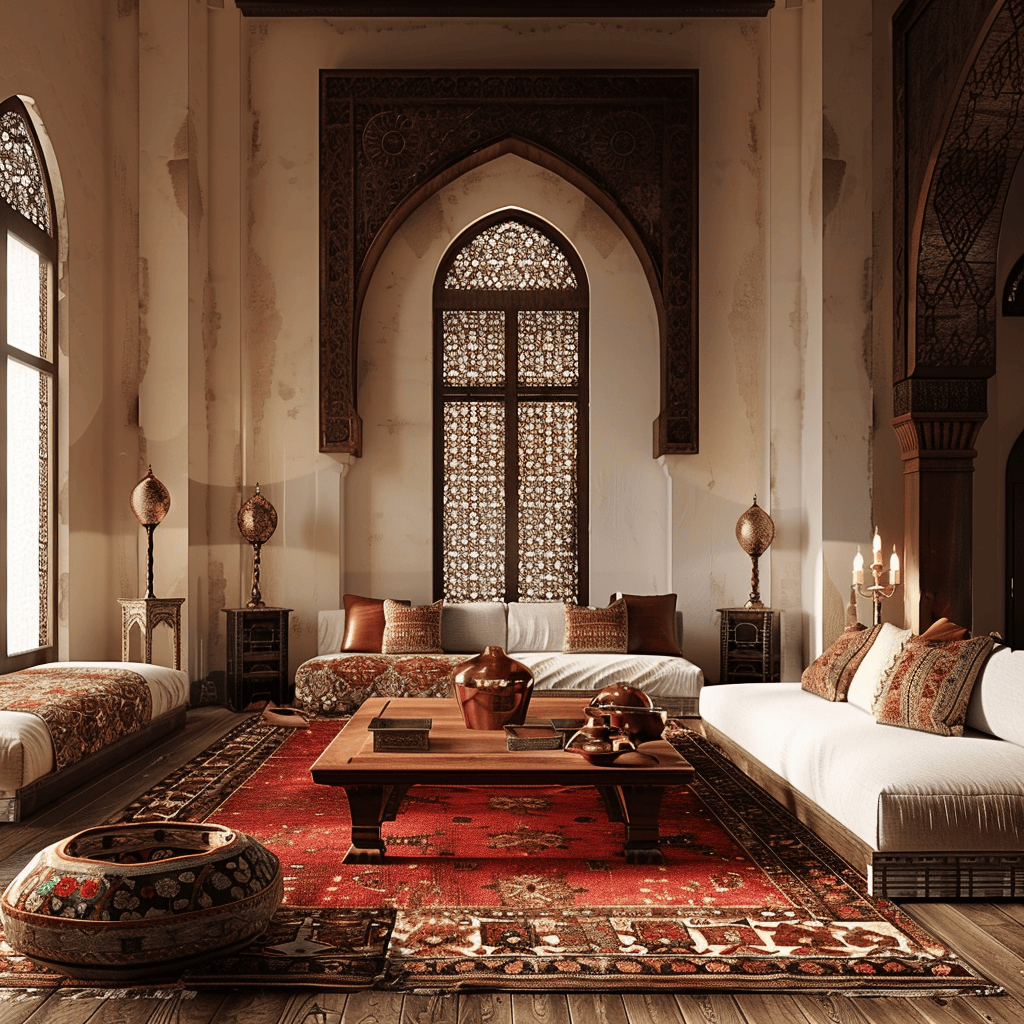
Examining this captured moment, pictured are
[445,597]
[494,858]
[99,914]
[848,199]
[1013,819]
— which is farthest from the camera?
[445,597]

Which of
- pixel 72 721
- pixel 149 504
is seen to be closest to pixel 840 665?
pixel 72 721

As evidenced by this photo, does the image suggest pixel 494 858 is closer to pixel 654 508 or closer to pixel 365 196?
pixel 654 508

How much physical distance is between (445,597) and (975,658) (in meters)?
5.34

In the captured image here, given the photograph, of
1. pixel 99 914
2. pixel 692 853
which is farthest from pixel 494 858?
pixel 99 914

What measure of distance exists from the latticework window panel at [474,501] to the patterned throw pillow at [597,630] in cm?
113

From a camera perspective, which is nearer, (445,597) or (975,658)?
(975,658)

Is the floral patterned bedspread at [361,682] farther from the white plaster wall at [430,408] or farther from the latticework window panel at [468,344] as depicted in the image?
the latticework window panel at [468,344]

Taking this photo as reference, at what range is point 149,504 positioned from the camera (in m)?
7.69

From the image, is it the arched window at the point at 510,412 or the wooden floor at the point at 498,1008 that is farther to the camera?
the arched window at the point at 510,412

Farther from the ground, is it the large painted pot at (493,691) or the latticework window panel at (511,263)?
the latticework window panel at (511,263)

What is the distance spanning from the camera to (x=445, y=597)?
356 inches

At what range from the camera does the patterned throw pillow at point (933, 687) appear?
4219 millimetres

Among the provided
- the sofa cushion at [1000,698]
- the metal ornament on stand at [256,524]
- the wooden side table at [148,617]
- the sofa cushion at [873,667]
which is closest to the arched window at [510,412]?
the metal ornament on stand at [256,524]

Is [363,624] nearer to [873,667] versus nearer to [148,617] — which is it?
[148,617]
